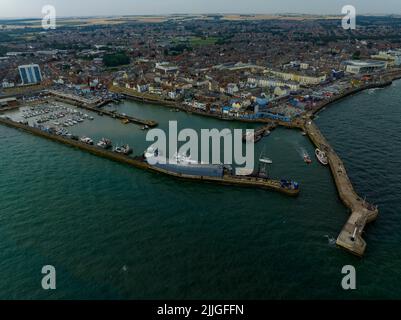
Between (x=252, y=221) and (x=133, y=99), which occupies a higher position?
(x=133, y=99)

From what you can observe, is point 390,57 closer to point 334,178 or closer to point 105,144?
point 334,178

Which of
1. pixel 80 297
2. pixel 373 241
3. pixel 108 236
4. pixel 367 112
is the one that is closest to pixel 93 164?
pixel 108 236

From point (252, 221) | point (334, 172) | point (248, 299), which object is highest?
point (334, 172)

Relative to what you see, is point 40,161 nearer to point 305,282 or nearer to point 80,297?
point 80,297

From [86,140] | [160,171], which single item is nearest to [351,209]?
[160,171]

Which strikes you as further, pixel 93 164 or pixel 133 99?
pixel 133 99

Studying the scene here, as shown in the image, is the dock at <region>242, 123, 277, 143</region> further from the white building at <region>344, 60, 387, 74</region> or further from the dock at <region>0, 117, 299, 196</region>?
the white building at <region>344, 60, 387, 74</region>
